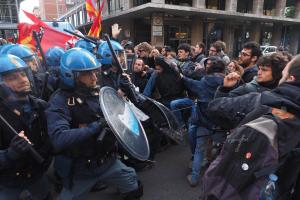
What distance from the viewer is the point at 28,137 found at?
2.04 metres

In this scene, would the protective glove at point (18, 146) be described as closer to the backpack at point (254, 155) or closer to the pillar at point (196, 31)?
the backpack at point (254, 155)

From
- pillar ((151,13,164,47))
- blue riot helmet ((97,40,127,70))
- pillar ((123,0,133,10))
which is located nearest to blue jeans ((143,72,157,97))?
blue riot helmet ((97,40,127,70))

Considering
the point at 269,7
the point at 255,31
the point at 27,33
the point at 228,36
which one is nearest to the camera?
the point at 27,33

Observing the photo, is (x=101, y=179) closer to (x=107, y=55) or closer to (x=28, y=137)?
(x=28, y=137)

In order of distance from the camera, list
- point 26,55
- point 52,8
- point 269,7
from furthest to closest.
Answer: point 52,8
point 269,7
point 26,55

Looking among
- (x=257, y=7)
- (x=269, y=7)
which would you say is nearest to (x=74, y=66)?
(x=257, y=7)

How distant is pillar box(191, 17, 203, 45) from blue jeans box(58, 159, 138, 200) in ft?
64.0

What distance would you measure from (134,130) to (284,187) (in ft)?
4.14

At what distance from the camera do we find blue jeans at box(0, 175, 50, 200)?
1954 mm

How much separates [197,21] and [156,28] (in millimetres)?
4638

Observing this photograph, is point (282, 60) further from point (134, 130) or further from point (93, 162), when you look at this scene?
point (93, 162)

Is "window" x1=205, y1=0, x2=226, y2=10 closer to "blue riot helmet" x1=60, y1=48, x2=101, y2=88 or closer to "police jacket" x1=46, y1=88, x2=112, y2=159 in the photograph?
"blue riot helmet" x1=60, y1=48, x2=101, y2=88

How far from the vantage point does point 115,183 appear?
2389 mm

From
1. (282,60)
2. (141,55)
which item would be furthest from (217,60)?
(141,55)
